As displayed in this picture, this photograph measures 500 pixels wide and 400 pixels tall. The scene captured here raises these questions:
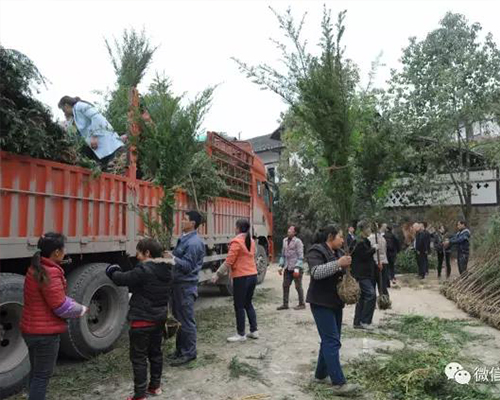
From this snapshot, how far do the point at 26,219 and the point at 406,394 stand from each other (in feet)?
13.3

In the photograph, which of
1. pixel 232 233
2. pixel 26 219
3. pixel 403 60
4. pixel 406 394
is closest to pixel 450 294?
pixel 232 233

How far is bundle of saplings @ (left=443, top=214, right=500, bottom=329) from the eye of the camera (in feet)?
27.1

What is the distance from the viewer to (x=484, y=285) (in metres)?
9.18

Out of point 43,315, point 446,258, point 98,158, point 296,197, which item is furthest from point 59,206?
point 296,197

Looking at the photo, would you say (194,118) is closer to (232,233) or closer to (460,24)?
(232,233)

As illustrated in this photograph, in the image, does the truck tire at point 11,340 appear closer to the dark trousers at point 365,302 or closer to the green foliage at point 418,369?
the green foliage at point 418,369

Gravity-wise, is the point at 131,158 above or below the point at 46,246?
above

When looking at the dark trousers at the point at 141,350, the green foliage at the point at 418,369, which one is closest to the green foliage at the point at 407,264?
the green foliage at the point at 418,369

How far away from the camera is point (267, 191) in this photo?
13.3 m

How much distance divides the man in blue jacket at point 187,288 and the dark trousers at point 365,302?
290 centimetres

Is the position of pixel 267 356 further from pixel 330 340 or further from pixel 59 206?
pixel 59 206

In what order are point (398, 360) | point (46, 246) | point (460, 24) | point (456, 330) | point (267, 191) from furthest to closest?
1. point (460, 24)
2. point (267, 191)
3. point (456, 330)
4. point (398, 360)
5. point (46, 246)

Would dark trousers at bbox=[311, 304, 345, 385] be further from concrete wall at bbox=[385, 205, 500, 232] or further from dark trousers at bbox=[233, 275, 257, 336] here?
concrete wall at bbox=[385, 205, 500, 232]

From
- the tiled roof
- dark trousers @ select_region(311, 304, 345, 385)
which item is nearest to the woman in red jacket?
dark trousers @ select_region(311, 304, 345, 385)
